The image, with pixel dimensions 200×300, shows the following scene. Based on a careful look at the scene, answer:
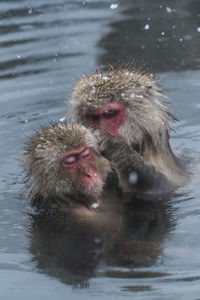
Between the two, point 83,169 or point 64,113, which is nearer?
point 83,169

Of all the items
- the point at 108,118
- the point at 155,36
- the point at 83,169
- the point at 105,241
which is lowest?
the point at 105,241

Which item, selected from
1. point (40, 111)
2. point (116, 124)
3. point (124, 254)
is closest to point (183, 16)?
point (40, 111)

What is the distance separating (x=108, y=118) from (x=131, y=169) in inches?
15.3

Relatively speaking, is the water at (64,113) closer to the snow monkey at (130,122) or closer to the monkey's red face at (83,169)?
the snow monkey at (130,122)

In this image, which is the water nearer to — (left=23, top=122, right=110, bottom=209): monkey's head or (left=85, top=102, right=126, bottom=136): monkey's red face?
(left=23, top=122, right=110, bottom=209): monkey's head

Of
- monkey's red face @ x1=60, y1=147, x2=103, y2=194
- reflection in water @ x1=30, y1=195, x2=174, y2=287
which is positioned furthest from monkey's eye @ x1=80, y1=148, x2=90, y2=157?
reflection in water @ x1=30, y1=195, x2=174, y2=287

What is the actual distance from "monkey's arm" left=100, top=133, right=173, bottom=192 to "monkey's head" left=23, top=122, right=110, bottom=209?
150 millimetres

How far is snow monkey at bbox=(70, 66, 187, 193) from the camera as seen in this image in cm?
493

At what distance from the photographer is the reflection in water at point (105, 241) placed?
4332mm

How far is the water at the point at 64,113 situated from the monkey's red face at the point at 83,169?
0.37m

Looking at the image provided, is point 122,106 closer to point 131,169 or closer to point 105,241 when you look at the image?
point 131,169

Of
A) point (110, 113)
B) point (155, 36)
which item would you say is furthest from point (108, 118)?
point (155, 36)

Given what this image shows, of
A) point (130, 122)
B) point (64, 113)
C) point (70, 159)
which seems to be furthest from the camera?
point (64, 113)

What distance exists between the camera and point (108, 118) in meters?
4.93
